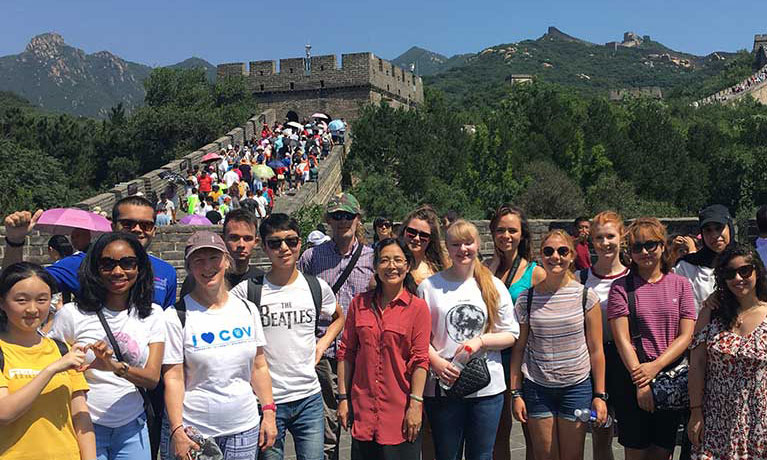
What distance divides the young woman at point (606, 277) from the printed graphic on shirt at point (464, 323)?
0.85 metres

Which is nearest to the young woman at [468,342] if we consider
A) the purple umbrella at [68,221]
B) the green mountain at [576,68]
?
the purple umbrella at [68,221]

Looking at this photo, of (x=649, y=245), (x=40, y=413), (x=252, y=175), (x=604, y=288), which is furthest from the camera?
(x=252, y=175)

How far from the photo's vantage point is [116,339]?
11.8ft

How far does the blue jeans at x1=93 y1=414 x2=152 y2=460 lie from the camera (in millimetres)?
3564

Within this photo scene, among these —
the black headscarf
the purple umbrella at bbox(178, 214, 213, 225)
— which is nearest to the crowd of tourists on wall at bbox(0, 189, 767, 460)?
the black headscarf

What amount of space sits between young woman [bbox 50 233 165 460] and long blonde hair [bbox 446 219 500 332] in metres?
1.78

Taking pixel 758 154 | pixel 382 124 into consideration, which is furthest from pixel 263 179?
pixel 758 154

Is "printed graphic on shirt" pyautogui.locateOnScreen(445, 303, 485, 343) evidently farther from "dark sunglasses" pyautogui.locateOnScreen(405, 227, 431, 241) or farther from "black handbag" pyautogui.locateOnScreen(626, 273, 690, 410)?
"black handbag" pyautogui.locateOnScreen(626, 273, 690, 410)

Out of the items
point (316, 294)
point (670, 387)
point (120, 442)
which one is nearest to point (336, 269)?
point (316, 294)

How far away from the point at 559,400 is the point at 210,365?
2.06m

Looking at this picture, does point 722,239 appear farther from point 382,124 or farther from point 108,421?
point 382,124

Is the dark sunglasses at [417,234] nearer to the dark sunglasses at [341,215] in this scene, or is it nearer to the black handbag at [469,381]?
the dark sunglasses at [341,215]

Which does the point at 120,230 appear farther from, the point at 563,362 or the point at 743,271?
the point at 743,271

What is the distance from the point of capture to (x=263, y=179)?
2095 centimetres
